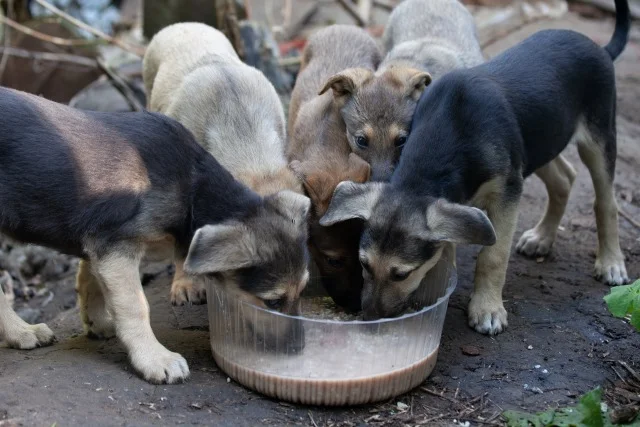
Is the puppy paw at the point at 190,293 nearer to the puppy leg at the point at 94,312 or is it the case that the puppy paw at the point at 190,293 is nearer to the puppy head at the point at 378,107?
the puppy leg at the point at 94,312

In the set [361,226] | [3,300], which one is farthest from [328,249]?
[3,300]

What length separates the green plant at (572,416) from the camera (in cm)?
512

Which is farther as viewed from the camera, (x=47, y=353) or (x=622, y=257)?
(x=622, y=257)

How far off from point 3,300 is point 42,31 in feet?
27.4

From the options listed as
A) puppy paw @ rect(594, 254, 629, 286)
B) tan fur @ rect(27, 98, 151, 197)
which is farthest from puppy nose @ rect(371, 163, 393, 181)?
puppy paw @ rect(594, 254, 629, 286)

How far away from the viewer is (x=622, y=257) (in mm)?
7840

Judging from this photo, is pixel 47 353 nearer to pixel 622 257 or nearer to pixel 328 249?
pixel 328 249

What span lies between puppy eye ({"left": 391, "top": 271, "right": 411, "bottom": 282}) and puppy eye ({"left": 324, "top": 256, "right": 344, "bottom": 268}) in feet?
1.87

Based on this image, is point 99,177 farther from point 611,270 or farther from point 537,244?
point 611,270

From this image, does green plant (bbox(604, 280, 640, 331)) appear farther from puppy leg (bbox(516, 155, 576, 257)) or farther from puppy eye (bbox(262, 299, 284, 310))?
puppy leg (bbox(516, 155, 576, 257))

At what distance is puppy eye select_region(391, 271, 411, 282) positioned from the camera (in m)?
5.78

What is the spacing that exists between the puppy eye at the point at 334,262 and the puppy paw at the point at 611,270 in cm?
286

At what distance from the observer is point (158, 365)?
552 cm

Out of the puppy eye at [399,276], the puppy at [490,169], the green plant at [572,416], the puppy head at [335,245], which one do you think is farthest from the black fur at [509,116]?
the green plant at [572,416]
